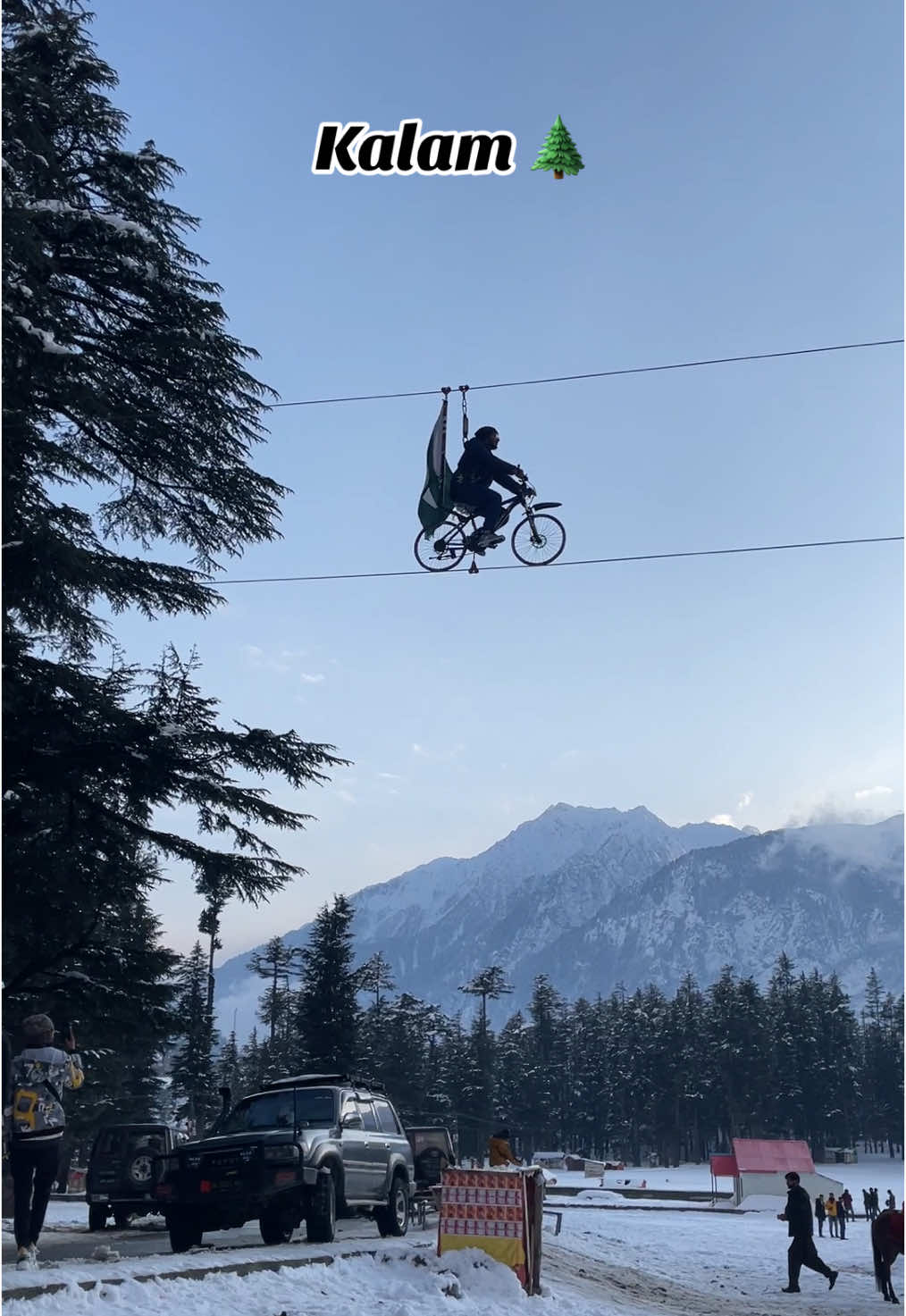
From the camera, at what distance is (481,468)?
16.0m

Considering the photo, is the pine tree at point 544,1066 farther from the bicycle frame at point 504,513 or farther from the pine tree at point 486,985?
the bicycle frame at point 504,513

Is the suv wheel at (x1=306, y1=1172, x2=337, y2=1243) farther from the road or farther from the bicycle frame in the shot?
the bicycle frame

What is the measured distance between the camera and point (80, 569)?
557 inches

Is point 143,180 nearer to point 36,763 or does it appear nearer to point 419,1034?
point 36,763

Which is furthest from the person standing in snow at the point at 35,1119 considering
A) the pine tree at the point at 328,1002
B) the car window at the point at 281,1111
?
the pine tree at the point at 328,1002

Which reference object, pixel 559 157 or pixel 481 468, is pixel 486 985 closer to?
pixel 481 468

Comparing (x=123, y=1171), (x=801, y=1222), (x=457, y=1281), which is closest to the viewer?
(x=457, y=1281)

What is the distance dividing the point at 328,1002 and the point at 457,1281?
43643 millimetres

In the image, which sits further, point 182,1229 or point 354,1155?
point 354,1155

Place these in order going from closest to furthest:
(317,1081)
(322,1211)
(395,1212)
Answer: (322,1211), (395,1212), (317,1081)

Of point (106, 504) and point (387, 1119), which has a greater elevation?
point (106, 504)

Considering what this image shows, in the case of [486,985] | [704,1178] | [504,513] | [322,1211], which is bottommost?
[704,1178]

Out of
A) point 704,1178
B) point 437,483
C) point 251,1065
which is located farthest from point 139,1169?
point 251,1065

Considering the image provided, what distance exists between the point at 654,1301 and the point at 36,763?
12.1 m
